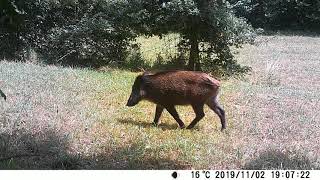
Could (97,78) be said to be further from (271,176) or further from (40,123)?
(271,176)

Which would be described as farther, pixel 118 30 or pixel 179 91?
pixel 118 30

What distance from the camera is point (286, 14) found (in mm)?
35656

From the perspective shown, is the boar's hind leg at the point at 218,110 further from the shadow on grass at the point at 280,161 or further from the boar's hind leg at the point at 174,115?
the shadow on grass at the point at 280,161

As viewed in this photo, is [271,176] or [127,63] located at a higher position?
[271,176]

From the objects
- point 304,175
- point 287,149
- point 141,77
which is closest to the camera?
point 304,175

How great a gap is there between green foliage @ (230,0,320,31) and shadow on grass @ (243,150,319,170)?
27.7 metres

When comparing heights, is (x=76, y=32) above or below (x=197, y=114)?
below

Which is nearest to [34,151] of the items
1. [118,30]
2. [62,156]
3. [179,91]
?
[62,156]

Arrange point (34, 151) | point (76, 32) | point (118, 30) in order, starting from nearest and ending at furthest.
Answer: point (34, 151) → point (76, 32) → point (118, 30)

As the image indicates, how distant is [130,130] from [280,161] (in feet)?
7.64

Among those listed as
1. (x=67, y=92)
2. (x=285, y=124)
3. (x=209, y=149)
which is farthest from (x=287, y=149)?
(x=67, y=92)

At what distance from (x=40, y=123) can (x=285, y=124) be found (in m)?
3.76

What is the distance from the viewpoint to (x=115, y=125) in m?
8.07

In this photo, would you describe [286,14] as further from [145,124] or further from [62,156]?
[62,156]
